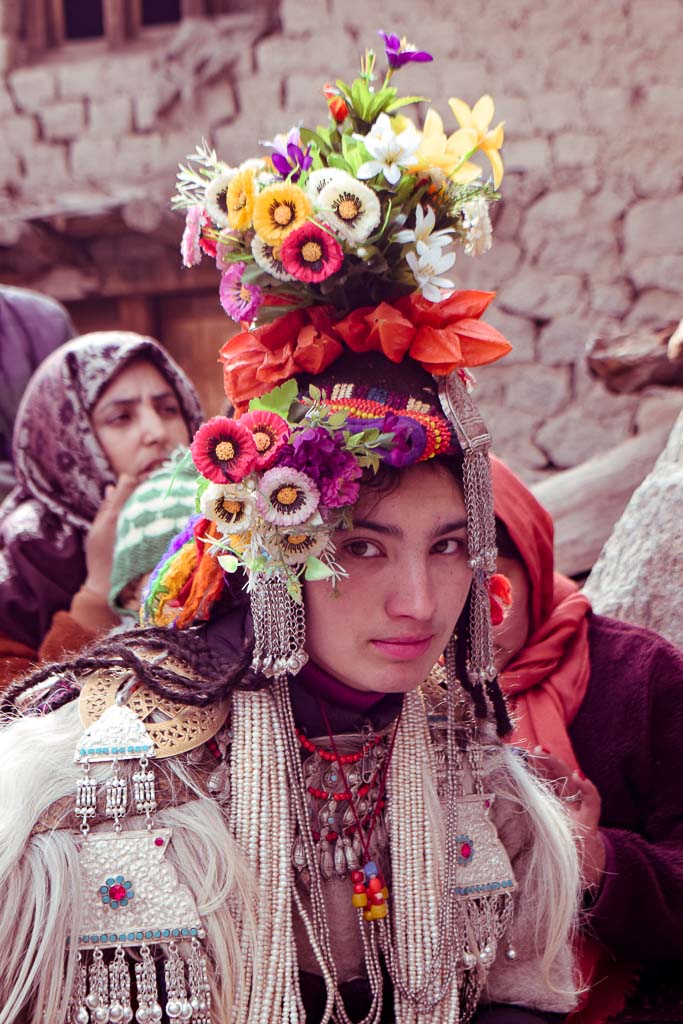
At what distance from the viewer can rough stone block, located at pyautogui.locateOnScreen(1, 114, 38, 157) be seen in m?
7.02

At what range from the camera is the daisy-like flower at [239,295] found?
1.80m

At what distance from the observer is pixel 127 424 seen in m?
3.56

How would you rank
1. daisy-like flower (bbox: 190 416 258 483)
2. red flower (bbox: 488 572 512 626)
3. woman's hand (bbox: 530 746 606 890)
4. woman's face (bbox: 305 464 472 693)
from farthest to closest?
woman's hand (bbox: 530 746 606 890) → red flower (bbox: 488 572 512 626) → woman's face (bbox: 305 464 472 693) → daisy-like flower (bbox: 190 416 258 483)

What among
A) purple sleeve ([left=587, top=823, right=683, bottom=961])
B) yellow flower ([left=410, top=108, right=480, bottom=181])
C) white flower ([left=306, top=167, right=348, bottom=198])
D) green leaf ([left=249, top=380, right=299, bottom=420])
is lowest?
purple sleeve ([left=587, top=823, right=683, bottom=961])

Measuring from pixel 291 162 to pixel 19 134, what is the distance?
5878mm

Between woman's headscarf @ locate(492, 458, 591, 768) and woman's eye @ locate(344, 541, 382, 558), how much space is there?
33.4 inches

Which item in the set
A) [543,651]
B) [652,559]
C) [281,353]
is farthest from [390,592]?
[652,559]

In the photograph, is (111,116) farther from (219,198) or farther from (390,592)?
(390,592)

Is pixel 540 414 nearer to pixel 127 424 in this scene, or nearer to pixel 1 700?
pixel 127 424

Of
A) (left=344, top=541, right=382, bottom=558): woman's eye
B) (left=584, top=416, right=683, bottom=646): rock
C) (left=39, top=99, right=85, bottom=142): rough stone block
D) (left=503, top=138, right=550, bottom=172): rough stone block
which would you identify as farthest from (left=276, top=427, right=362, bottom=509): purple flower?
(left=39, top=99, right=85, bottom=142): rough stone block

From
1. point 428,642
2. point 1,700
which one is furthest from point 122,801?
point 428,642

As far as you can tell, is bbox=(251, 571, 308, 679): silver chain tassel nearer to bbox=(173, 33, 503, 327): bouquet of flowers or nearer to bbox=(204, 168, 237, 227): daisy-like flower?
bbox=(173, 33, 503, 327): bouquet of flowers

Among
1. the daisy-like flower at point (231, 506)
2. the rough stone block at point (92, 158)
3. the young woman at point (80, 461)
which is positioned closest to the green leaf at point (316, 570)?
the daisy-like flower at point (231, 506)

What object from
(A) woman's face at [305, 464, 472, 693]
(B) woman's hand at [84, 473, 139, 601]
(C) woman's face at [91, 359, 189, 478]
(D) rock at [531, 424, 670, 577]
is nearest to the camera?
(A) woman's face at [305, 464, 472, 693]
